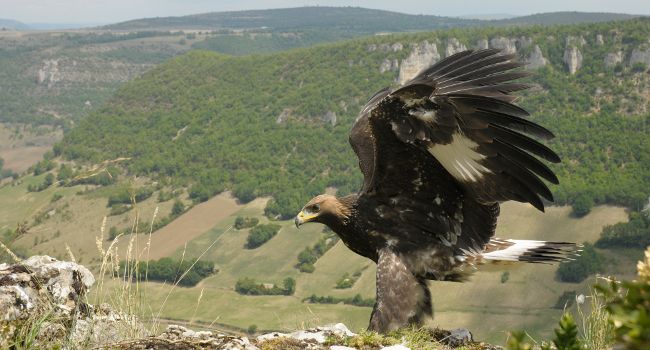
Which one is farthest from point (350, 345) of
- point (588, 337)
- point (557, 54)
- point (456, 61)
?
point (557, 54)

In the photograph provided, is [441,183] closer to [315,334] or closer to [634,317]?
[315,334]

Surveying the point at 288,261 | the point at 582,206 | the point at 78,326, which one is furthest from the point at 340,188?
the point at 78,326

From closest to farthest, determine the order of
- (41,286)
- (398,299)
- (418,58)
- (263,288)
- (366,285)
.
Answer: (41,286) → (398,299) → (366,285) → (263,288) → (418,58)

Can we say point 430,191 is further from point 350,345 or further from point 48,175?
point 48,175

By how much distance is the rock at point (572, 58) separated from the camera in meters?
175

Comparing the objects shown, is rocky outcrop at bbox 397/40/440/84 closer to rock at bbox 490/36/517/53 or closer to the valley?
the valley

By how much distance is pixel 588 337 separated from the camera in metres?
5.89

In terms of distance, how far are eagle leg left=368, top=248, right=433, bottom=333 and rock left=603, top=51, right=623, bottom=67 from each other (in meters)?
176

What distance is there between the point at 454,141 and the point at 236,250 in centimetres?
13807

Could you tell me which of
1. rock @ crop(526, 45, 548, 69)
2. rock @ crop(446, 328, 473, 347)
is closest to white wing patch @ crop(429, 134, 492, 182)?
rock @ crop(446, 328, 473, 347)

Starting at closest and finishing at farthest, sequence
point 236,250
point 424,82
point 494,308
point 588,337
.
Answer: point 588,337
point 424,82
point 494,308
point 236,250

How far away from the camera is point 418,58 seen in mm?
197000

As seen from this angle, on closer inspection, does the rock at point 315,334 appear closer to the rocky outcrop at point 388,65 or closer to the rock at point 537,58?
the rock at point 537,58

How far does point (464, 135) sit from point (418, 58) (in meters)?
194
